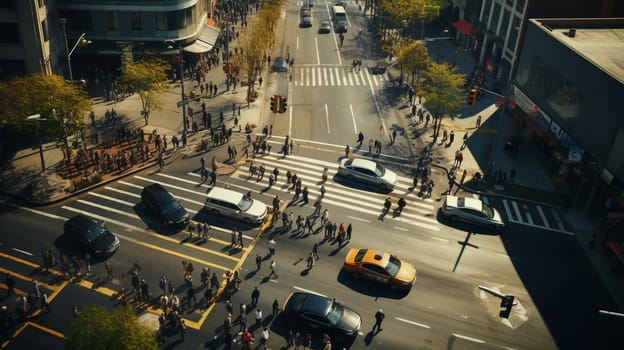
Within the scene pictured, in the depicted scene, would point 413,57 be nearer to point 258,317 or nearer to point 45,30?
point 45,30

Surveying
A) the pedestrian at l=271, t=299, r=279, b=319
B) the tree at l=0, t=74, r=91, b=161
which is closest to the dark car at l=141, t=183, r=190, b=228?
the tree at l=0, t=74, r=91, b=161

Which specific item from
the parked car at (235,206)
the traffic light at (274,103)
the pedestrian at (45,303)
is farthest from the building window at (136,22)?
the pedestrian at (45,303)

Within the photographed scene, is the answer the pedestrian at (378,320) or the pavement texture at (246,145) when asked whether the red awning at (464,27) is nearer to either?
the pavement texture at (246,145)

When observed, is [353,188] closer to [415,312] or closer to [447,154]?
[447,154]

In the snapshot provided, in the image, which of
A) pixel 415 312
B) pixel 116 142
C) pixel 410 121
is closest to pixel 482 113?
pixel 410 121

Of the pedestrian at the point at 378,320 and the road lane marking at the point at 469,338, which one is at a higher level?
the pedestrian at the point at 378,320

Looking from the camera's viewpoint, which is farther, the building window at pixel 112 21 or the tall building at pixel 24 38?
the building window at pixel 112 21

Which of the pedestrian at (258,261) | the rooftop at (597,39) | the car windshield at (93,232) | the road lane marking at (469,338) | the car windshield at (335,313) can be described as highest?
the rooftop at (597,39)
